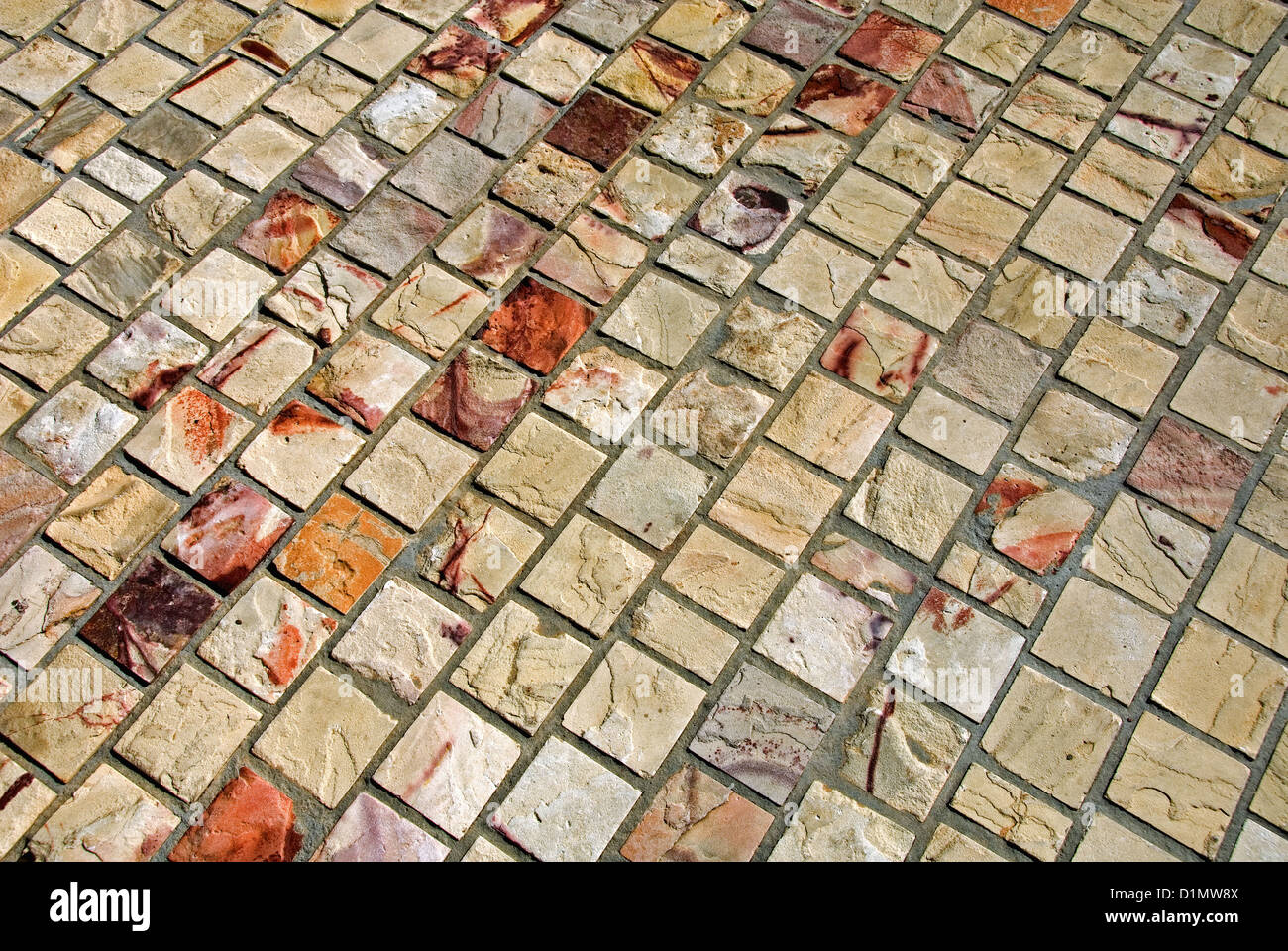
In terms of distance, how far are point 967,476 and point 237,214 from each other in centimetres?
256

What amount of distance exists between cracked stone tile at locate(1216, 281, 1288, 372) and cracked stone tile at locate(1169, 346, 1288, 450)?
6 cm

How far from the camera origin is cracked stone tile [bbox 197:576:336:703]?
2.86 meters

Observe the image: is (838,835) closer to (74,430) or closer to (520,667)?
(520,667)

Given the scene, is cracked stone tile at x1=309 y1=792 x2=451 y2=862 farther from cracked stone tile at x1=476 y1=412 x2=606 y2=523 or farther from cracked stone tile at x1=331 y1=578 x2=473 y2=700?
cracked stone tile at x1=476 y1=412 x2=606 y2=523

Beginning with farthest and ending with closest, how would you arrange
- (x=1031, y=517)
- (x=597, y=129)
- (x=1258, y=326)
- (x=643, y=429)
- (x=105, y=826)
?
(x=597, y=129) < (x=1258, y=326) < (x=643, y=429) < (x=1031, y=517) < (x=105, y=826)

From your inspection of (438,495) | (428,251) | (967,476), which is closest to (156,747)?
(438,495)

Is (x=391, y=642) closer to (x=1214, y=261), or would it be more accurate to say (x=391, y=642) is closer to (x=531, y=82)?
(x=531, y=82)

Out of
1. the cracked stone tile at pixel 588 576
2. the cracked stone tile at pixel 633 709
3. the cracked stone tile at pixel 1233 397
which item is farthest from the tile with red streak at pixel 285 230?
the cracked stone tile at pixel 1233 397

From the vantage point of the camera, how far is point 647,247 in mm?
3574

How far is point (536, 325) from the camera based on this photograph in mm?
3408

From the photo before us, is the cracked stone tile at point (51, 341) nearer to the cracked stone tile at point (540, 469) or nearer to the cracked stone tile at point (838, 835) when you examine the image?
the cracked stone tile at point (540, 469)

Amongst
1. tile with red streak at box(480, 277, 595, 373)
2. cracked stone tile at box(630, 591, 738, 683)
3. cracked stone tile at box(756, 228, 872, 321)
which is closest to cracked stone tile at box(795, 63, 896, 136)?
cracked stone tile at box(756, 228, 872, 321)

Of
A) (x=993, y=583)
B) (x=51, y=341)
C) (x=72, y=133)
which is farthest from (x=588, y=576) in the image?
(x=72, y=133)

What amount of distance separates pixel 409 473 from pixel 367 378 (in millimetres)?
365
